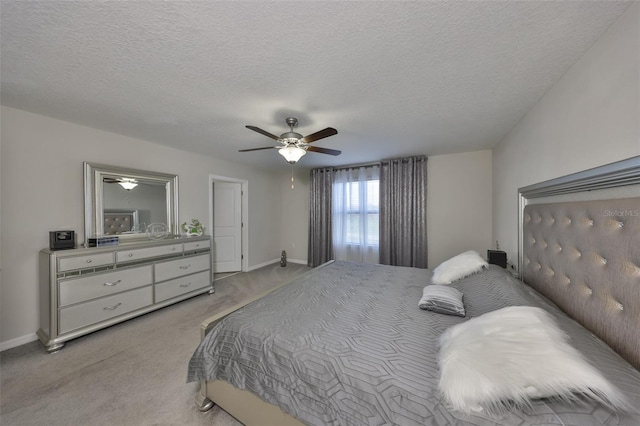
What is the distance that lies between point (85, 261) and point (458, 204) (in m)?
5.10

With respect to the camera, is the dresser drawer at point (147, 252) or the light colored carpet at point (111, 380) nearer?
the light colored carpet at point (111, 380)

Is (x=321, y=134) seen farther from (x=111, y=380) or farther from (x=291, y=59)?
(x=111, y=380)

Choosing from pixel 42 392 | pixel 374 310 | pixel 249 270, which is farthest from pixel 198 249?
pixel 374 310

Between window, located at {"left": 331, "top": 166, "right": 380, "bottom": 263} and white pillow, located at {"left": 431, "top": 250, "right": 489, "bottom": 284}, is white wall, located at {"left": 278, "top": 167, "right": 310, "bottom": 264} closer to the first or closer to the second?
window, located at {"left": 331, "top": 166, "right": 380, "bottom": 263}

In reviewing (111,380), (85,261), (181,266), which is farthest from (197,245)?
(111,380)

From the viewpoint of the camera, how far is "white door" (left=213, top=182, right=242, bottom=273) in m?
4.36

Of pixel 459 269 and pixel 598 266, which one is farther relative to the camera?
pixel 459 269

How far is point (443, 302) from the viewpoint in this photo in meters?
1.43

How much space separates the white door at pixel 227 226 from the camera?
436 cm

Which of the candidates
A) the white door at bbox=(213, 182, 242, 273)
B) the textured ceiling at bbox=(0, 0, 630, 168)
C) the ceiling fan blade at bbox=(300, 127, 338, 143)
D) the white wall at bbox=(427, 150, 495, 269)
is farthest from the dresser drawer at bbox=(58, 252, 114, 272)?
the white wall at bbox=(427, 150, 495, 269)

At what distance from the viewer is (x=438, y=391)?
2.75 ft

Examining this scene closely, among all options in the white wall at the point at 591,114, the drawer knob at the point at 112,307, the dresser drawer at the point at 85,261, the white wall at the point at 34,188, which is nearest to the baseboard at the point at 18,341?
the white wall at the point at 34,188

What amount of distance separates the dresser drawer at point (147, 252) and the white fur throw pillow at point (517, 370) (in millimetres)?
3224

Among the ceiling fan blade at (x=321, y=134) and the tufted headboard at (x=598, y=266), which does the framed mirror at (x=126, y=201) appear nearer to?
the ceiling fan blade at (x=321, y=134)
